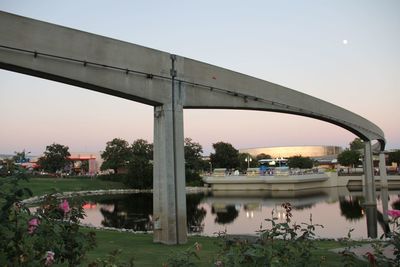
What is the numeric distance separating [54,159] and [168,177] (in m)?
73.9

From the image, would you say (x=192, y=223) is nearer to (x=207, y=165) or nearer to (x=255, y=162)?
(x=207, y=165)

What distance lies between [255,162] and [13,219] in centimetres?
10183

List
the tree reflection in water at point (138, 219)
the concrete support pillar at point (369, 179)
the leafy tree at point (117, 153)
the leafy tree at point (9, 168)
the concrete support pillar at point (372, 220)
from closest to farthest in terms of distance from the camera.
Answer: the leafy tree at point (9, 168), the concrete support pillar at point (372, 220), the tree reflection in water at point (138, 219), the concrete support pillar at point (369, 179), the leafy tree at point (117, 153)

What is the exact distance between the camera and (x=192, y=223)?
2491 centimetres

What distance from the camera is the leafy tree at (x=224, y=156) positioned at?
85.6 metres

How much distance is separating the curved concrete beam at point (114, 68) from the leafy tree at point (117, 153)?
190 feet

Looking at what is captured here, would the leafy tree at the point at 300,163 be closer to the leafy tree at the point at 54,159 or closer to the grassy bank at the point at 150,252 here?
the leafy tree at the point at 54,159

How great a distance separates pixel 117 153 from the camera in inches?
2862

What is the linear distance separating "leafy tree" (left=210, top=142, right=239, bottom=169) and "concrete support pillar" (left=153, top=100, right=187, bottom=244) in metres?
74.0

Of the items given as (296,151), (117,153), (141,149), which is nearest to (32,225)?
(141,149)

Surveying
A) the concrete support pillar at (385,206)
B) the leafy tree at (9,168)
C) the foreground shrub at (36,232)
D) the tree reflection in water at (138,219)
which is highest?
the leafy tree at (9,168)

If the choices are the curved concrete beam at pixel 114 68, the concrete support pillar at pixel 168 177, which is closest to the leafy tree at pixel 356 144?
the curved concrete beam at pixel 114 68

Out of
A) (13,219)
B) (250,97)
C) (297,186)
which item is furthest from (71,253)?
(297,186)

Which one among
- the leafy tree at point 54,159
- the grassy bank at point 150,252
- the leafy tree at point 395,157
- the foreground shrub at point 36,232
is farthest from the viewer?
the leafy tree at point 395,157
